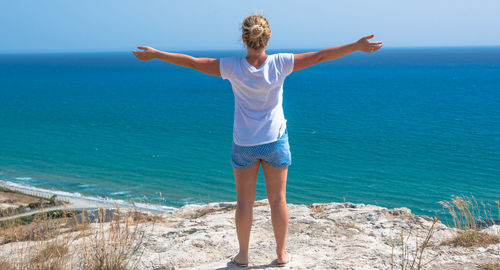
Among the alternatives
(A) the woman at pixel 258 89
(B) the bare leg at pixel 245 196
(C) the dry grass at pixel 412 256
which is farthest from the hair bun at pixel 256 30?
(C) the dry grass at pixel 412 256

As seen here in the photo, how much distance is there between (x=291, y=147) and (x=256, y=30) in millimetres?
35940

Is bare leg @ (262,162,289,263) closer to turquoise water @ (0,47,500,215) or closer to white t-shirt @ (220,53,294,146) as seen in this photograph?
white t-shirt @ (220,53,294,146)

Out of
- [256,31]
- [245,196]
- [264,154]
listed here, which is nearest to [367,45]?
[256,31]

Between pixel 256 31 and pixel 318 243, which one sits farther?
pixel 318 243

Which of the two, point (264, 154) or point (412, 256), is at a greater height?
point (264, 154)

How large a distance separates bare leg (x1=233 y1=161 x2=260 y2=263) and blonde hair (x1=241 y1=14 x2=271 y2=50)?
106 cm

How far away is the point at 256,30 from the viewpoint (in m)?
3.79

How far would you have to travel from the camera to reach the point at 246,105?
399 cm

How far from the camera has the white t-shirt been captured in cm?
390

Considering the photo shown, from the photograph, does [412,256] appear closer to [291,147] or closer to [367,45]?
[367,45]

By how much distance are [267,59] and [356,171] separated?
1117 inches

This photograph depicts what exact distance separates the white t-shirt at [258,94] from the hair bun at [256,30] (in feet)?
0.75

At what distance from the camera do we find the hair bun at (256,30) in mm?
3777

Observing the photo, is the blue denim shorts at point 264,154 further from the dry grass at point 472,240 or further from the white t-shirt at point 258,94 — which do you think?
the dry grass at point 472,240
